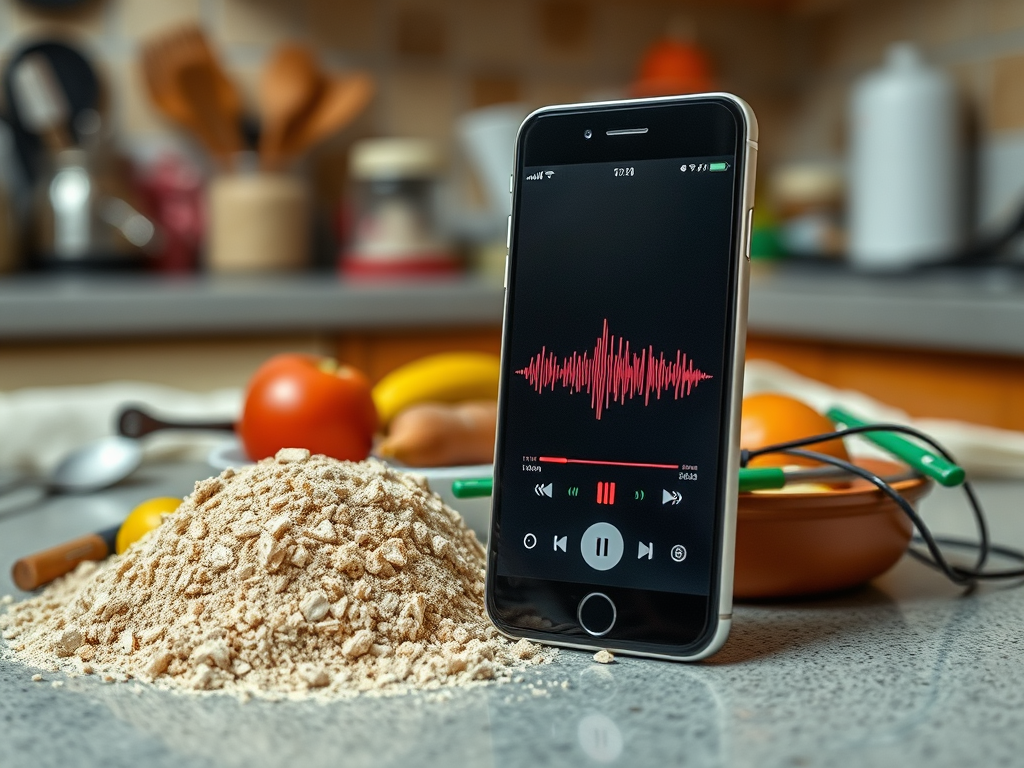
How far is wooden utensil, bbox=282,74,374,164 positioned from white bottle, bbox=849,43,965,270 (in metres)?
0.97

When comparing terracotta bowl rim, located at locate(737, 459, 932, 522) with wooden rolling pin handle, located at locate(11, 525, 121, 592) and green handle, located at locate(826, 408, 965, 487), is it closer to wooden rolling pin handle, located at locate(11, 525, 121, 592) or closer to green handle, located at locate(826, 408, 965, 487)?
green handle, located at locate(826, 408, 965, 487)

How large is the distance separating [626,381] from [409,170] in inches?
65.6

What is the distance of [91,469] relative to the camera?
0.95 m

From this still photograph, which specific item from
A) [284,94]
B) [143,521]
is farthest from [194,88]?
[143,521]

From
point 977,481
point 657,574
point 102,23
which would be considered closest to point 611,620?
point 657,574

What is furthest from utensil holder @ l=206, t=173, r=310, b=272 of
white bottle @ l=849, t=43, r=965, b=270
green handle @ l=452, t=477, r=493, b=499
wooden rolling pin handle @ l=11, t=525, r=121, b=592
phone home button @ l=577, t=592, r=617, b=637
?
phone home button @ l=577, t=592, r=617, b=637

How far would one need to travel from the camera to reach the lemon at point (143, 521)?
0.63 m

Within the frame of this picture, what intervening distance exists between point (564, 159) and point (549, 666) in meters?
0.25

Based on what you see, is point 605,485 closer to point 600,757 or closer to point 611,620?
point 611,620

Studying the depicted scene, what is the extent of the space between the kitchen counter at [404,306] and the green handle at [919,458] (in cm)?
77

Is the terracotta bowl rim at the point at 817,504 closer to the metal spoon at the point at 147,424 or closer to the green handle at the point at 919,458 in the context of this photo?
the green handle at the point at 919,458

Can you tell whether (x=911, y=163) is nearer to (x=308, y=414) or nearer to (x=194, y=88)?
(x=194, y=88)

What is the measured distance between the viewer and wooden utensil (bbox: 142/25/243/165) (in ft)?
6.97

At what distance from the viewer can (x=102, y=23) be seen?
224 cm
